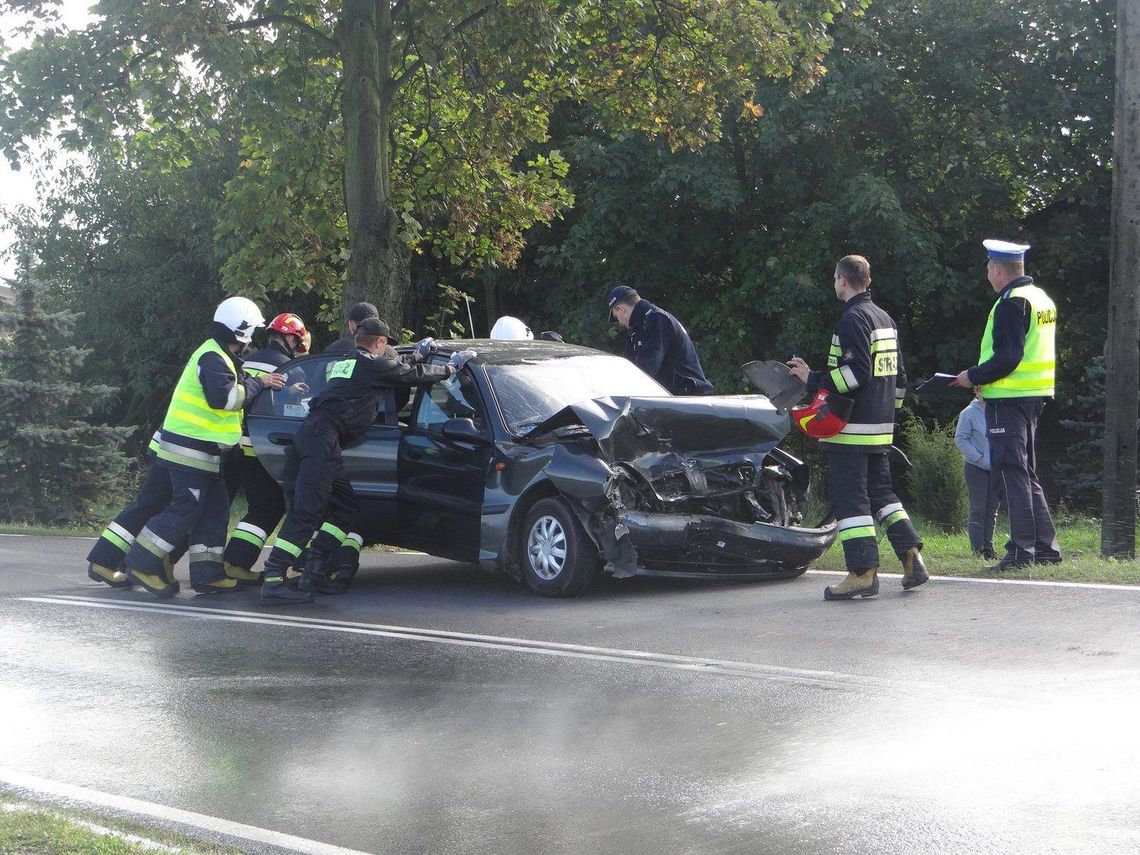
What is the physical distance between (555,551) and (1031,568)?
3125 mm

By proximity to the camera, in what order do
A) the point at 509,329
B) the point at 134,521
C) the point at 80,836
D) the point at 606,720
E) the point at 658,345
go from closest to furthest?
1. the point at 80,836
2. the point at 606,720
3. the point at 134,521
4. the point at 658,345
5. the point at 509,329

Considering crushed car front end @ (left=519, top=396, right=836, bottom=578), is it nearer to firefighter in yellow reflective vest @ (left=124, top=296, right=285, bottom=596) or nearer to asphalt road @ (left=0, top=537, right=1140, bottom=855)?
asphalt road @ (left=0, top=537, right=1140, bottom=855)

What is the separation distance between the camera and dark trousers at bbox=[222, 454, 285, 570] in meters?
10.5

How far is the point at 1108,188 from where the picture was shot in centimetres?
2580

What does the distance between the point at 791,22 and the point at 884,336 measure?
10082 mm

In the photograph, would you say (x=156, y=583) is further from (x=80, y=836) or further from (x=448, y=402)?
(x=80, y=836)

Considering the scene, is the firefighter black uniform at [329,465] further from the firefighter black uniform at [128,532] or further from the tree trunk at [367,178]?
the tree trunk at [367,178]

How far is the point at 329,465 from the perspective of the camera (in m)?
9.81

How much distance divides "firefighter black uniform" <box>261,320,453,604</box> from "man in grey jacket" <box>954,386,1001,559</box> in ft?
15.4

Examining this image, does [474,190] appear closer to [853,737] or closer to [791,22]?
[791,22]

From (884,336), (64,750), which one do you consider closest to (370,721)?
(64,750)

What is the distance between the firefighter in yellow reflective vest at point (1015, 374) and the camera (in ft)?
31.1

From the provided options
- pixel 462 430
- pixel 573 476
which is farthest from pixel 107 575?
pixel 573 476

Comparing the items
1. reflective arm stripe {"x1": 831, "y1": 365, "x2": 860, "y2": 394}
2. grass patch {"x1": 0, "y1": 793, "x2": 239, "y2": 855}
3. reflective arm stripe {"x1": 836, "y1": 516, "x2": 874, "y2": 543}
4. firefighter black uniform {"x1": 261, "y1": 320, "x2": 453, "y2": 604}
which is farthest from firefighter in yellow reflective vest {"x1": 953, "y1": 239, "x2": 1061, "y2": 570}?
grass patch {"x1": 0, "y1": 793, "x2": 239, "y2": 855}
